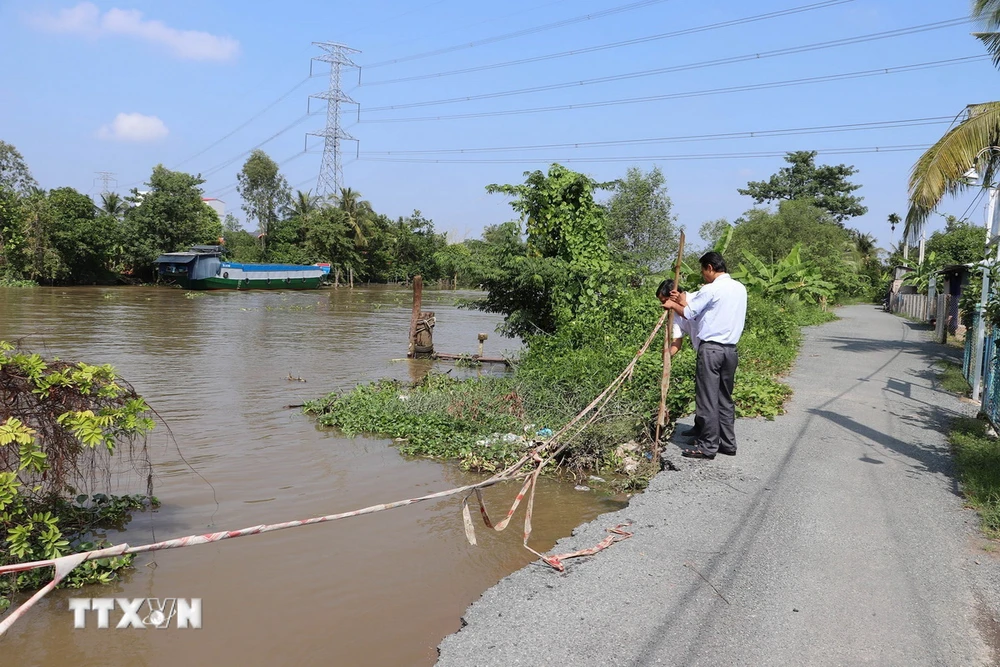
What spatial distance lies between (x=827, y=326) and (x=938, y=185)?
13800mm

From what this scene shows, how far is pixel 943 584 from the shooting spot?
169 inches

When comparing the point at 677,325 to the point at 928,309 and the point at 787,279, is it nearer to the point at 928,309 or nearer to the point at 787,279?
the point at 787,279

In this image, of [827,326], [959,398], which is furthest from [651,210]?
[959,398]

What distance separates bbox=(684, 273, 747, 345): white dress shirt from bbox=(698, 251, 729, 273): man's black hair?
0.33 feet

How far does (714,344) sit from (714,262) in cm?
79

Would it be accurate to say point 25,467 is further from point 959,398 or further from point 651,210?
point 651,210

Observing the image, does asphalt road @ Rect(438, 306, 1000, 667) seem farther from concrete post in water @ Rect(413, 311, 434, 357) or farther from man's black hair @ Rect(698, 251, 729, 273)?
concrete post in water @ Rect(413, 311, 434, 357)

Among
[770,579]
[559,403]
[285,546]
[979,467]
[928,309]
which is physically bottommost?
[285,546]

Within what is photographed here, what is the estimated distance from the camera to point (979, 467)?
258 inches

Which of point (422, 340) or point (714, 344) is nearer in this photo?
point (714, 344)

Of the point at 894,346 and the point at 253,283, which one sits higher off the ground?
the point at 253,283

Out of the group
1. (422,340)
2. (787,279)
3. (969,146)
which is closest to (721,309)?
(969,146)

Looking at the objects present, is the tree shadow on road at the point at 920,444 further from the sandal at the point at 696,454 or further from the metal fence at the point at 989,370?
the sandal at the point at 696,454

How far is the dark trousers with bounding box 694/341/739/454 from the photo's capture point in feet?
22.2
